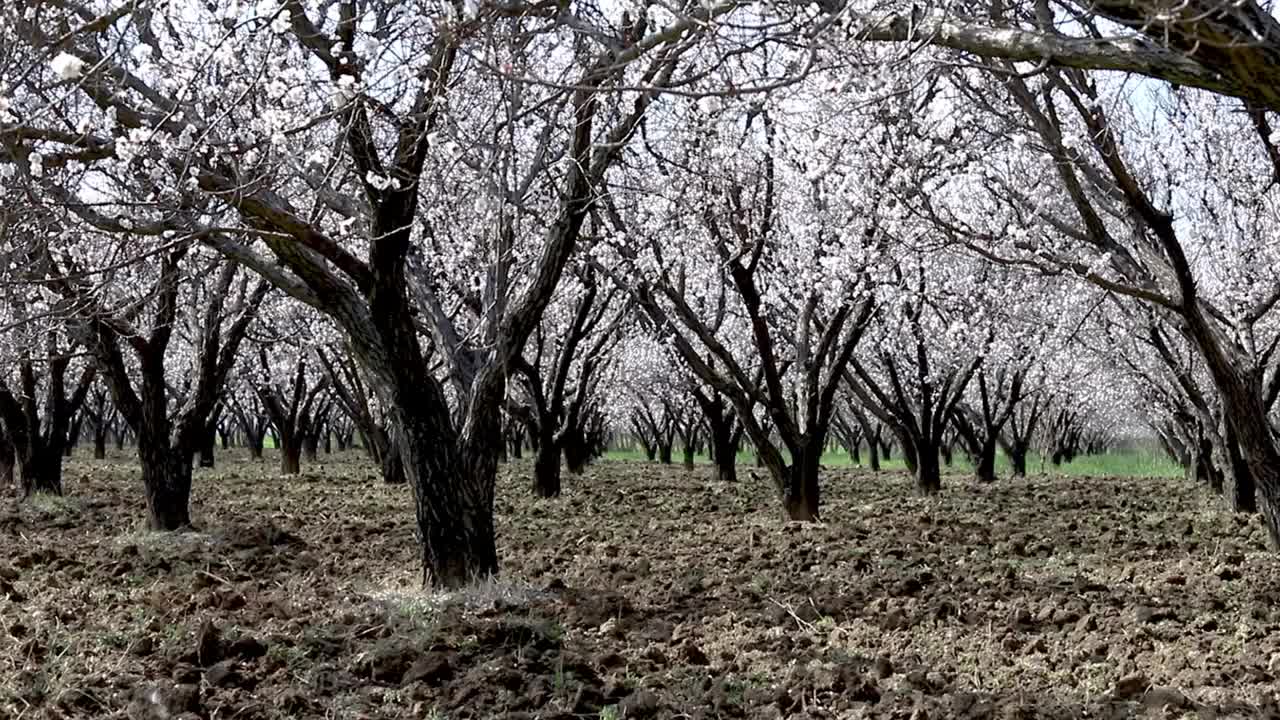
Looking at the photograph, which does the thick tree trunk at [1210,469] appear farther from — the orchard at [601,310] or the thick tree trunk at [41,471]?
the thick tree trunk at [41,471]

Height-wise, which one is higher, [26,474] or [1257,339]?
[1257,339]

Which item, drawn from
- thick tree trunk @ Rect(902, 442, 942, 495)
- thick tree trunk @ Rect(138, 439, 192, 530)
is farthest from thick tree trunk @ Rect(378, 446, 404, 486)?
thick tree trunk @ Rect(902, 442, 942, 495)

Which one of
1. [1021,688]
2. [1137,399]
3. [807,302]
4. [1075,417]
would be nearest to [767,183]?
[807,302]

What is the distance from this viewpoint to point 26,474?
14797 mm

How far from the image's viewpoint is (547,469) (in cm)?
1583

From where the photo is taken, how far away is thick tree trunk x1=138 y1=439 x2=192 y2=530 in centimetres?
1087

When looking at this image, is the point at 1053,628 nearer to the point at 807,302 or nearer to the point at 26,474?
the point at 807,302

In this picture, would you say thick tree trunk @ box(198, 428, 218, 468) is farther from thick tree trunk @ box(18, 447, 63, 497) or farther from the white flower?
the white flower

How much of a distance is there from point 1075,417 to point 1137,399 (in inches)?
409

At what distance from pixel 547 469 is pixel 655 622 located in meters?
9.06

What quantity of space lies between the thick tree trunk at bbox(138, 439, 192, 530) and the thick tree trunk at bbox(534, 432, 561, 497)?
5.48 meters

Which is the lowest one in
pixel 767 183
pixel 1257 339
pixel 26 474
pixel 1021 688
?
pixel 1021 688

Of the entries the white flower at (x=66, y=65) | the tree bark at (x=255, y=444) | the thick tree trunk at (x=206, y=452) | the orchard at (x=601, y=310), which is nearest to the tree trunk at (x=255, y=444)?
the tree bark at (x=255, y=444)

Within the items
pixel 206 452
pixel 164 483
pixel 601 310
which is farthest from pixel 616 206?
pixel 206 452
